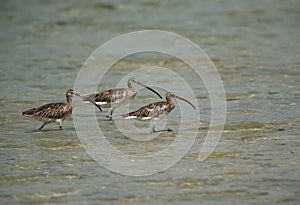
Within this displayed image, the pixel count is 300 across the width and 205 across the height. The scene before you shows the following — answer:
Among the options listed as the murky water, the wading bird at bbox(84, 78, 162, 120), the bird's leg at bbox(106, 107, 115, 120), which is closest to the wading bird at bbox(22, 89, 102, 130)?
the murky water

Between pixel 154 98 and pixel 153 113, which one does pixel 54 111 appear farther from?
pixel 154 98

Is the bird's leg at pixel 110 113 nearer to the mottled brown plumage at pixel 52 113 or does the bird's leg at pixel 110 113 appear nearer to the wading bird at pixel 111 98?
the wading bird at pixel 111 98

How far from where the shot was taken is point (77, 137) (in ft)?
44.1

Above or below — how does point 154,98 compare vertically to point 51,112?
above

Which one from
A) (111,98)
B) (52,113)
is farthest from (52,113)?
(111,98)

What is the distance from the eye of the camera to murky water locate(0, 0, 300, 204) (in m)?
10.7

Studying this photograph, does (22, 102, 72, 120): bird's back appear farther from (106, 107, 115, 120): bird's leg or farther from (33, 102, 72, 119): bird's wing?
(106, 107, 115, 120): bird's leg

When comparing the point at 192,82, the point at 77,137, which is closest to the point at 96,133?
the point at 77,137

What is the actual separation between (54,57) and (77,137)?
25.9 ft

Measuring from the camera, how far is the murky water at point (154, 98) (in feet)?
35.1

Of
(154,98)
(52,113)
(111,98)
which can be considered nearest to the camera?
(52,113)

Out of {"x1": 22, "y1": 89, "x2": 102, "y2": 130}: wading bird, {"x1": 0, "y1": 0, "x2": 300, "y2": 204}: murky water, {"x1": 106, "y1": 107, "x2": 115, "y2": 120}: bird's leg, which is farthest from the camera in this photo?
{"x1": 106, "y1": 107, "x2": 115, "y2": 120}: bird's leg

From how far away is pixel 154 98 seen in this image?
16594 mm

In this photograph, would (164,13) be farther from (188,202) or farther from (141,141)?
(188,202)
